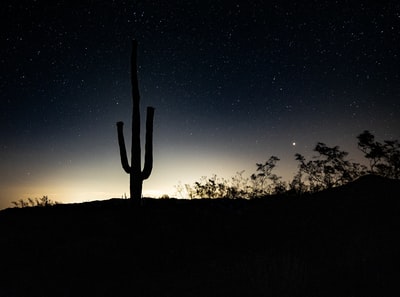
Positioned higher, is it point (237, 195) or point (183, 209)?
point (237, 195)

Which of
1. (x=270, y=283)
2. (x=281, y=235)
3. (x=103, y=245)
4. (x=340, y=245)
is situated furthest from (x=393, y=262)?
(x=103, y=245)

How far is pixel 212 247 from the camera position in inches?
325

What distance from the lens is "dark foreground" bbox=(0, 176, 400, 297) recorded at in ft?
18.1

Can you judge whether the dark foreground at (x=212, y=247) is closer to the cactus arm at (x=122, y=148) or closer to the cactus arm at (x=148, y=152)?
the cactus arm at (x=148, y=152)

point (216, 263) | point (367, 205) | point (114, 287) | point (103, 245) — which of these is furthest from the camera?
point (367, 205)

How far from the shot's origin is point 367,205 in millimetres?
9781

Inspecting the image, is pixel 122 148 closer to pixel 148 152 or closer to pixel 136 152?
pixel 136 152

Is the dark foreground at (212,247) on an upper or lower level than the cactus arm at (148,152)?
lower

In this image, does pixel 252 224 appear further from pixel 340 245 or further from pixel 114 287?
pixel 114 287

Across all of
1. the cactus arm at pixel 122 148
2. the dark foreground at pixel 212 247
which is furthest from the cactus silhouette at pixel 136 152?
the dark foreground at pixel 212 247

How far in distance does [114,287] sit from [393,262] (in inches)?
187

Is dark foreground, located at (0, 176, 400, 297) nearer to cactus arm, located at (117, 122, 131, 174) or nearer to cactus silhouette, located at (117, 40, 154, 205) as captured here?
cactus silhouette, located at (117, 40, 154, 205)

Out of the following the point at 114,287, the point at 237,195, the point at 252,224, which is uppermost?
the point at 237,195

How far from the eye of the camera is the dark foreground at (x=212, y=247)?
18.1 ft
